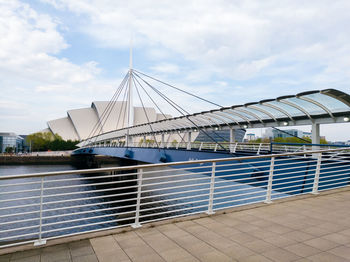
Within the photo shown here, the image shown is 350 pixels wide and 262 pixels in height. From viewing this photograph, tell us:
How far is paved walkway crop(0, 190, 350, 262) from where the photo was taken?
305cm

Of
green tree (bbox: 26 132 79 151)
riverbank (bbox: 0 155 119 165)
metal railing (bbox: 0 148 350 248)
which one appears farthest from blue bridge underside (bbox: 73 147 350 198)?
green tree (bbox: 26 132 79 151)

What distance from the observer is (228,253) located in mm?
3141

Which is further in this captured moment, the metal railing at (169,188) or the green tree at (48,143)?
the green tree at (48,143)

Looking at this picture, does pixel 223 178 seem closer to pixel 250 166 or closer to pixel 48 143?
pixel 250 166

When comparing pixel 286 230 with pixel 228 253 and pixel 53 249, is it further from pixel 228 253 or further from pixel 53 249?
pixel 53 249

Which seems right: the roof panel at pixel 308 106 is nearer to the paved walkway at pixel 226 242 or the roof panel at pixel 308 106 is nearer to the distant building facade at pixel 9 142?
the paved walkway at pixel 226 242

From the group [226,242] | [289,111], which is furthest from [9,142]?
[226,242]

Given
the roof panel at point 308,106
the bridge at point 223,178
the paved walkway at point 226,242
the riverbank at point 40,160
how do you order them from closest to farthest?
1. the paved walkway at point 226,242
2. the bridge at point 223,178
3. the roof panel at point 308,106
4. the riverbank at point 40,160

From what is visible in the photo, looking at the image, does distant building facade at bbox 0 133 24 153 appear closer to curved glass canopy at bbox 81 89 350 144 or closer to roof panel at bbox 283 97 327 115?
curved glass canopy at bbox 81 89 350 144

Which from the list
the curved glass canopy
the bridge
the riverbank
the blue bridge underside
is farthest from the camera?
the riverbank

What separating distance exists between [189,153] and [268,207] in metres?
11.4

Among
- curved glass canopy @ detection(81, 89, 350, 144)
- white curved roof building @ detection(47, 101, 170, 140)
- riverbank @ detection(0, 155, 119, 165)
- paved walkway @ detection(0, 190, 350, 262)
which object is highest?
white curved roof building @ detection(47, 101, 170, 140)

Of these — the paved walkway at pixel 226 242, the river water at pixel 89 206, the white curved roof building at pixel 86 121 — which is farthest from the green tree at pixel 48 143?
the paved walkway at pixel 226 242

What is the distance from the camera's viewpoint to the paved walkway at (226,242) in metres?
3.05
